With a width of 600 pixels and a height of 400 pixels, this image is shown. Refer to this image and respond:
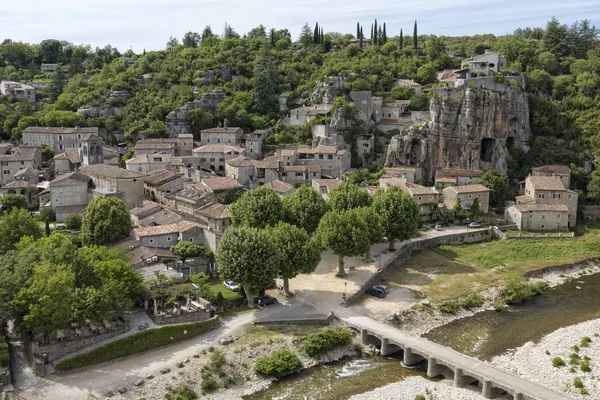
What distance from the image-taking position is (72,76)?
118812 mm

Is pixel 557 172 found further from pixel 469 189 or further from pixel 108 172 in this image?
pixel 108 172

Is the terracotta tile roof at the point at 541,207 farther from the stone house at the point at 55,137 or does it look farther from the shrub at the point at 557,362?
the stone house at the point at 55,137

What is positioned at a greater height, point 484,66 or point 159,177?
point 484,66

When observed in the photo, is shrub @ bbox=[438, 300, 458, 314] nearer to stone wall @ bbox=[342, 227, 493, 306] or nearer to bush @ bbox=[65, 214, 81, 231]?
stone wall @ bbox=[342, 227, 493, 306]

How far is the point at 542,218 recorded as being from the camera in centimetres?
6291

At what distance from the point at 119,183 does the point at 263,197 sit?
19.5 metres

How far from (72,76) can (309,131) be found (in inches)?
2523

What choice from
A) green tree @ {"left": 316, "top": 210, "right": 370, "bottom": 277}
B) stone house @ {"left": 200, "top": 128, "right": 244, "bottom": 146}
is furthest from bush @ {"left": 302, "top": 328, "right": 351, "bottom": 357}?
stone house @ {"left": 200, "top": 128, "right": 244, "bottom": 146}

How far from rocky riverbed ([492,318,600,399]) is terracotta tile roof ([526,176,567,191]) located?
28.0m

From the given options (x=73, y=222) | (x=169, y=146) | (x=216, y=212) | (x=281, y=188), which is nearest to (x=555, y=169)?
(x=281, y=188)

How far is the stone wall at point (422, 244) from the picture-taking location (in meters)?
48.0

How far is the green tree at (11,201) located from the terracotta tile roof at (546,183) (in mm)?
59798

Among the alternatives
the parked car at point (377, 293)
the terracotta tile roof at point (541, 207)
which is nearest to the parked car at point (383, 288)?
the parked car at point (377, 293)

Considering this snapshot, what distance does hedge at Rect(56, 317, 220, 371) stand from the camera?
3309 cm
